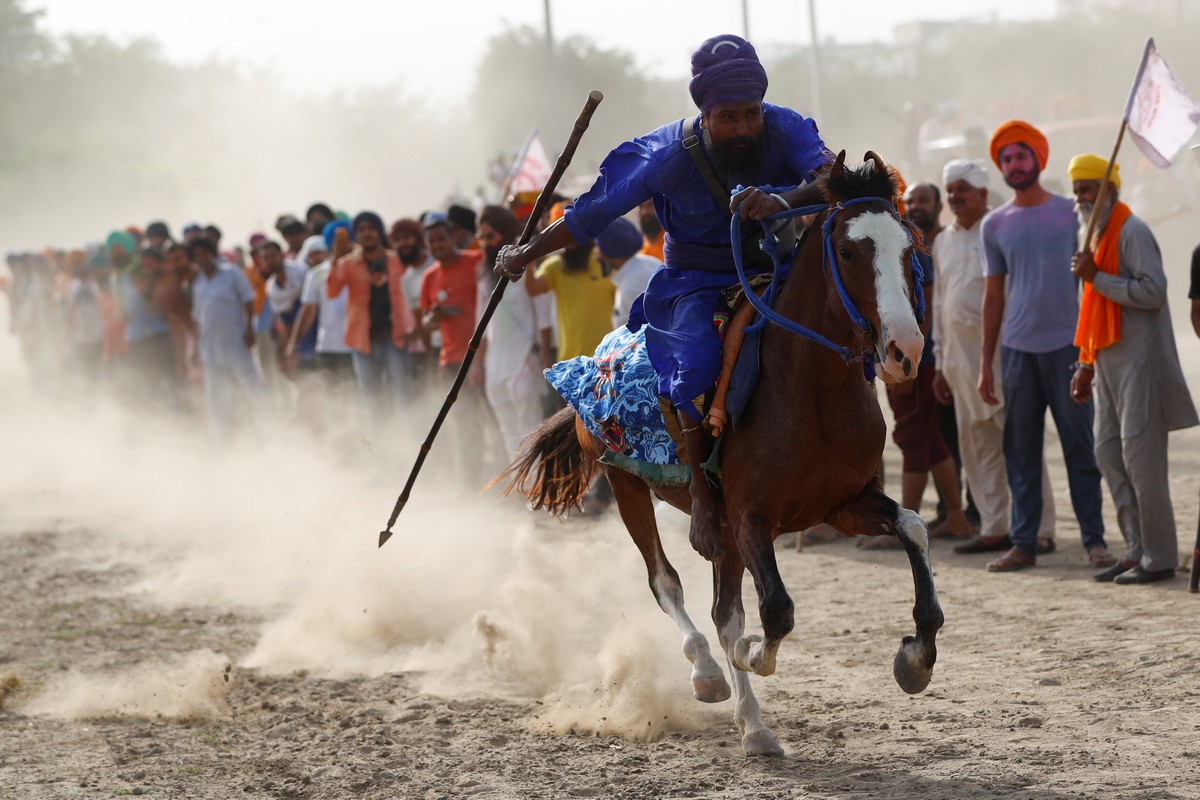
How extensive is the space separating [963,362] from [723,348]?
440 centimetres

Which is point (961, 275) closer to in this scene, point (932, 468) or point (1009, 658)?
point (932, 468)

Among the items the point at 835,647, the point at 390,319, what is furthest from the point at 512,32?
the point at 835,647

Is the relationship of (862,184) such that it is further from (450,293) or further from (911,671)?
(450,293)

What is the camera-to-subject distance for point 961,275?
975 cm

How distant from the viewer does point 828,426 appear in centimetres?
541

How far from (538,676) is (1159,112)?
4646 mm

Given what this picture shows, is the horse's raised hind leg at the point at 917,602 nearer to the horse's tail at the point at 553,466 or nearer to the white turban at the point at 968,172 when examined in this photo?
the horse's tail at the point at 553,466

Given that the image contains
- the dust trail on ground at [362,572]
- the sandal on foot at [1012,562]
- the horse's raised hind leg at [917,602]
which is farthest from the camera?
the sandal on foot at [1012,562]

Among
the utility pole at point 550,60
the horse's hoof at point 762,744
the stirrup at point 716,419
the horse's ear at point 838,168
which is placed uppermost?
the utility pole at point 550,60

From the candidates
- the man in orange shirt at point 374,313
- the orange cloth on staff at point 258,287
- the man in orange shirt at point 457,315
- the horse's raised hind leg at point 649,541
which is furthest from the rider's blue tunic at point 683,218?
the orange cloth on staff at point 258,287

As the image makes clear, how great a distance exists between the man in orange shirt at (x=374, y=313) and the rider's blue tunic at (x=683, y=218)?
820cm

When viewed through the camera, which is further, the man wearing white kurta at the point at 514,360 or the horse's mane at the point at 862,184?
the man wearing white kurta at the point at 514,360

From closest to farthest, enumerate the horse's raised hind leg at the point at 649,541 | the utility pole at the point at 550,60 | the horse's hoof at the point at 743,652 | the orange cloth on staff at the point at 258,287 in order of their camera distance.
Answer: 1. the horse's hoof at the point at 743,652
2. the horse's raised hind leg at the point at 649,541
3. the orange cloth on staff at the point at 258,287
4. the utility pole at the point at 550,60

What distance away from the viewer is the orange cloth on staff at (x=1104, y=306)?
8.30 meters
